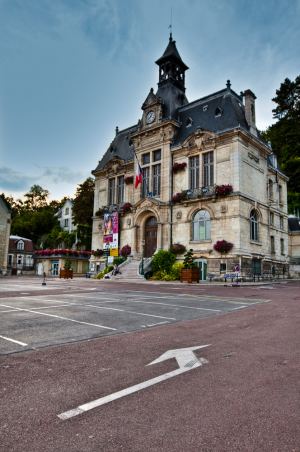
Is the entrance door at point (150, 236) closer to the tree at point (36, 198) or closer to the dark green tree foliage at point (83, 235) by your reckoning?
the dark green tree foliage at point (83, 235)

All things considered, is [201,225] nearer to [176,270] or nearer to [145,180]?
[176,270]

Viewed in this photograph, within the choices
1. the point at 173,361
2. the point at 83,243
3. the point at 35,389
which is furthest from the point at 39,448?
the point at 83,243

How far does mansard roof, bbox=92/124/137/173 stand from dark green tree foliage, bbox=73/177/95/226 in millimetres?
11975

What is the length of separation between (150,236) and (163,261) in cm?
517

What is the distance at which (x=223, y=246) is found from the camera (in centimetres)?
2664

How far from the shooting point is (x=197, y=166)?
3047cm

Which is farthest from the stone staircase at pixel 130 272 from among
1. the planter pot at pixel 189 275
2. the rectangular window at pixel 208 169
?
the rectangular window at pixel 208 169

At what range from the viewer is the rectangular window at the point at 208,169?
96.5ft

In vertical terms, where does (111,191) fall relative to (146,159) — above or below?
below

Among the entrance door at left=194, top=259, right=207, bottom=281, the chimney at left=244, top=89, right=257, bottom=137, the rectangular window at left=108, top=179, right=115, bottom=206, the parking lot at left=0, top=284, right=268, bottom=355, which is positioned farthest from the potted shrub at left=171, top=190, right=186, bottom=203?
the parking lot at left=0, top=284, right=268, bottom=355

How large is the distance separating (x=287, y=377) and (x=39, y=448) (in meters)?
2.90

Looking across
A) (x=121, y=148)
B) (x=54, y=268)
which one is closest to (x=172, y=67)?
(x=121, y=148)

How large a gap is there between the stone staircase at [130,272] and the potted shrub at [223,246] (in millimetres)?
6850

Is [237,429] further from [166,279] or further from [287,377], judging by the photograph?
[166,279]
